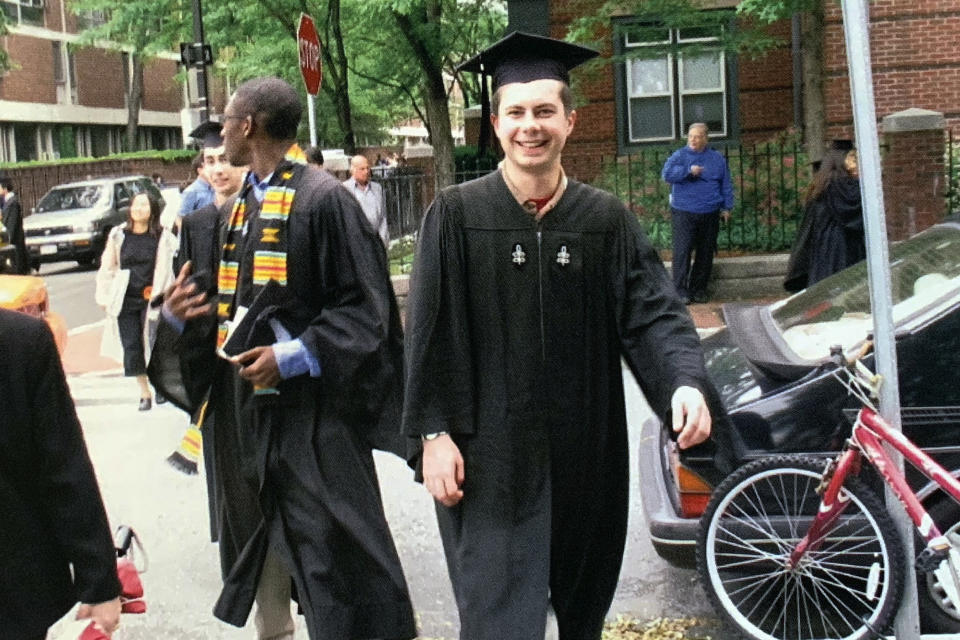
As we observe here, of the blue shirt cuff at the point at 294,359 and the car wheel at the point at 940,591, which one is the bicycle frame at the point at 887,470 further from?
the blue shirt cuff at the point at 294,359

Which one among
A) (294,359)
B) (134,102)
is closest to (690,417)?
(294,359)

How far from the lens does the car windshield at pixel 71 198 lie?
28.7 metres

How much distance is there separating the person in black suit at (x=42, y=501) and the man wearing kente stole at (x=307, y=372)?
143 centimetres

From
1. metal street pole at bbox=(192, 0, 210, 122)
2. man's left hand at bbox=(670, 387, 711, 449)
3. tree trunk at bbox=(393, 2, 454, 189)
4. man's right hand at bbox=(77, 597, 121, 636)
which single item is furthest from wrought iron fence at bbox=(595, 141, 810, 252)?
man's right hand at bbox=(77, 597, 121, 636)

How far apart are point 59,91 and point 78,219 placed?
23.5 metres

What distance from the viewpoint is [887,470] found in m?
4.39

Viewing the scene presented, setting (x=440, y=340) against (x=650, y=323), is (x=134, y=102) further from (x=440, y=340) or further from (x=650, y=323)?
(x=650, y=323)

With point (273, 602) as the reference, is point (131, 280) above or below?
above

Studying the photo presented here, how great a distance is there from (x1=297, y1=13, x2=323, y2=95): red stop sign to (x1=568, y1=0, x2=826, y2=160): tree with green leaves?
11.2 ft

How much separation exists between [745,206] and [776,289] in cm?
156

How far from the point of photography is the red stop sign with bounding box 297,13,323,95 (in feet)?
40.4

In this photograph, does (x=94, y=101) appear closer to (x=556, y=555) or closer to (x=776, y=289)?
(x=776, y=289)

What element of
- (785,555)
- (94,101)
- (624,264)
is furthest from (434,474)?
(94,101)

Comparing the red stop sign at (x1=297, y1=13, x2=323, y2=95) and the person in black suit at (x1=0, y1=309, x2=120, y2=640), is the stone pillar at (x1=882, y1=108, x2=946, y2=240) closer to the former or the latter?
the red stop sign at (x1=297, y1=13, x2=323, y2=95)
